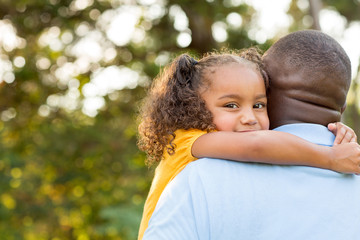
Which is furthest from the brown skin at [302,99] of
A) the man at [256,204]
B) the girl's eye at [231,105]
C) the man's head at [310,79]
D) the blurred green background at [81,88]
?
the blurred green background at [81,88]

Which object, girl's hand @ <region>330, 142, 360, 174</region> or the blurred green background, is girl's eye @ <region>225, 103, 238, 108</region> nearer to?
girl's hand @ <region>330, 142, 360, 174</region>

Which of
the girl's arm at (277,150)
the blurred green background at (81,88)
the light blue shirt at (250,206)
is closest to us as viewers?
the light blue shirt at (250,206)

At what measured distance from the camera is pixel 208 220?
144 cm

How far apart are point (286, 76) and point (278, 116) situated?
0.16 meters

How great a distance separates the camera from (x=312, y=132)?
1769mm

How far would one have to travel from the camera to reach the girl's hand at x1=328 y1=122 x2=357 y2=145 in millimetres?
1757

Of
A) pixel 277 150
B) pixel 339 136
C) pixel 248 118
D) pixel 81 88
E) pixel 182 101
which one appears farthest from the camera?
pixel 81 88

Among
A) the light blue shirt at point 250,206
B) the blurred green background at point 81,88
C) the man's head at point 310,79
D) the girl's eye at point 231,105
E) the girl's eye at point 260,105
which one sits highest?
the man's head at point 310,79

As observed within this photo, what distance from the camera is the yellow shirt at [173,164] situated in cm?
178

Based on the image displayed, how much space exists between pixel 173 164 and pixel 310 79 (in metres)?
0.59

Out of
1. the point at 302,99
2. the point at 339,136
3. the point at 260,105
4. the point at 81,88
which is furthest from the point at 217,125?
the point at 81,88

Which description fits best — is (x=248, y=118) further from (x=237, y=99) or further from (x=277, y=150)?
(x=277, y=150)

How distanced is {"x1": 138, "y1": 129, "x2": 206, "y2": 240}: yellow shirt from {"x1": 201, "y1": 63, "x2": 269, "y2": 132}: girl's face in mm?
115

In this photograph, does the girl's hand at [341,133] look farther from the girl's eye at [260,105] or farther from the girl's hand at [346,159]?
the girl's eye at [260,105]
